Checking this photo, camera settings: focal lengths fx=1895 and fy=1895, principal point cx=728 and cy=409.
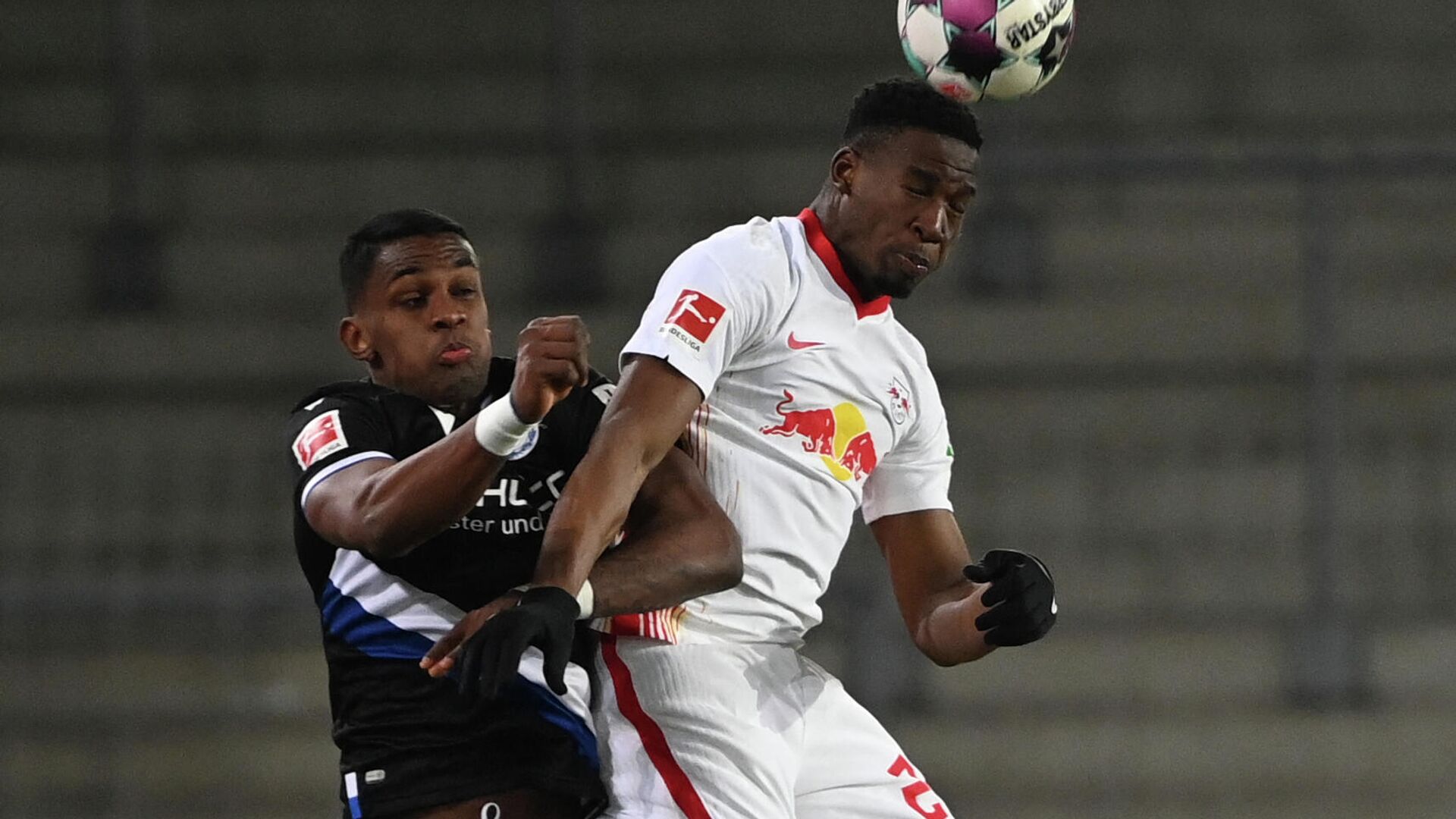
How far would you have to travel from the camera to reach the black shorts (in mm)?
2770

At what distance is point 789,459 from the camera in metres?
3.22

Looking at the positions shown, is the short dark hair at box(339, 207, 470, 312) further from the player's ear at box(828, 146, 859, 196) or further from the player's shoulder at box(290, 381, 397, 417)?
the player's ear at box(828, 146, 859, 196)

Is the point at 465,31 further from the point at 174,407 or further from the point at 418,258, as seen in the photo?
the point at 418,258

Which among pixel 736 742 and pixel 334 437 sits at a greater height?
pixel 334 437

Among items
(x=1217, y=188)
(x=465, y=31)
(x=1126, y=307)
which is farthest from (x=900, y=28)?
(x=465, y=31)

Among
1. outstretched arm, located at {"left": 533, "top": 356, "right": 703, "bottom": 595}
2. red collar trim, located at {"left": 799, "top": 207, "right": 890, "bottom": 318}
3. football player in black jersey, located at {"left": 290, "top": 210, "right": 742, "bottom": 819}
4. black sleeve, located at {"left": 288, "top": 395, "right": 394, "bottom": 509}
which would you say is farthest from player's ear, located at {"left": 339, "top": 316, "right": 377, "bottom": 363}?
red collar trim, located at {"left": 799, "top": 207, "right": 890, "bottom": 318}

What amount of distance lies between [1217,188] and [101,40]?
187 inches

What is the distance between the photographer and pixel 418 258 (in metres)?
2.88

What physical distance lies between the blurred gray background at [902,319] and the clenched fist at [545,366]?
12.7ft

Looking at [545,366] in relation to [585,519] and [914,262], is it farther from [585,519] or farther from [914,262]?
[914,262]

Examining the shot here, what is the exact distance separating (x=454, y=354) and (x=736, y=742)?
773mm

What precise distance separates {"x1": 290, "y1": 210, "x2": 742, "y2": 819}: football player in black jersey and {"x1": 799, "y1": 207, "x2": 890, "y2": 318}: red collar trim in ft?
1.86

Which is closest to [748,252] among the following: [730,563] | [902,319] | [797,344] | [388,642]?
[797,344]

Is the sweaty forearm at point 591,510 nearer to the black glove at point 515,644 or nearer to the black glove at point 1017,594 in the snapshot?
the black glove at point 515,644
